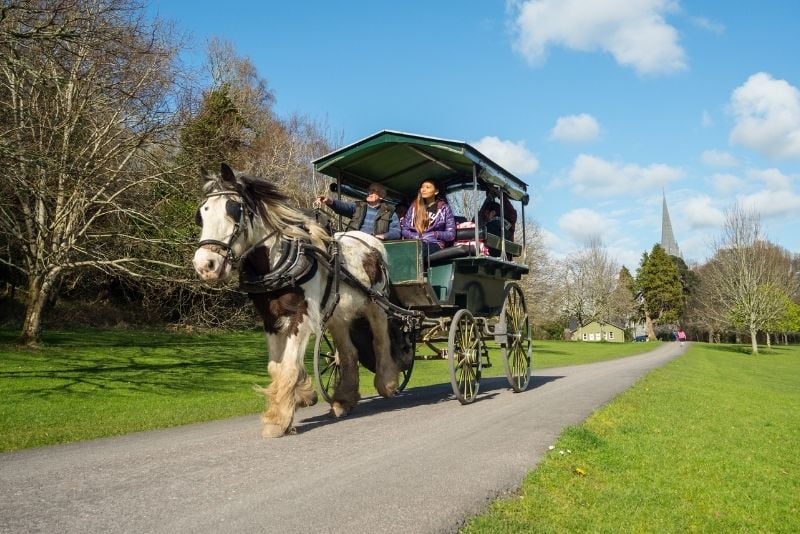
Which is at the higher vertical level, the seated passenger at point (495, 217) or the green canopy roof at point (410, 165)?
the green canopy roof at point (410, 165)

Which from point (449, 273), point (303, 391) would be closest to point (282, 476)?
point (303, 391)

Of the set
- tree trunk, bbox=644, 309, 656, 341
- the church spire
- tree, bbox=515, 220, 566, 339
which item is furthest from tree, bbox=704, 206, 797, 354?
the church spire

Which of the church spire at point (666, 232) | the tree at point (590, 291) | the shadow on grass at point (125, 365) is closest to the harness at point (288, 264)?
the shadow on grass at point (125, 365)

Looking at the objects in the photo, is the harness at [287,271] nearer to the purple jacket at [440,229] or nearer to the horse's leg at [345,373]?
the horse's leg at [345,373]

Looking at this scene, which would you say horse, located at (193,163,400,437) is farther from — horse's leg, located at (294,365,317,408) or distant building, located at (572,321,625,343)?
distant building, located at (572,321,625,343)

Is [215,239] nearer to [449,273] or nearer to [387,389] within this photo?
[387,389]

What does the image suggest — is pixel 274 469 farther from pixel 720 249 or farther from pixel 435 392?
pixel 720 249

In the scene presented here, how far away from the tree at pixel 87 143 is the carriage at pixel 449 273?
6.34 meters

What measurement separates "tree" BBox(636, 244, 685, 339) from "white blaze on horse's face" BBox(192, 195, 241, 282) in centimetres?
8959

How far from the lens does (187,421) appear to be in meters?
7.65

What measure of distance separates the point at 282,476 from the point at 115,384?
8.46 m

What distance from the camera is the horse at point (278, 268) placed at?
5.81 m

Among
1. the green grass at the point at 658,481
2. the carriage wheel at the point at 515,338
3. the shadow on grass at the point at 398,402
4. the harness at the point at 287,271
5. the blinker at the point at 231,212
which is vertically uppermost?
the blinker at the point at 231,212

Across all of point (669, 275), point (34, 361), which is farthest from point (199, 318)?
point (669, 275)
